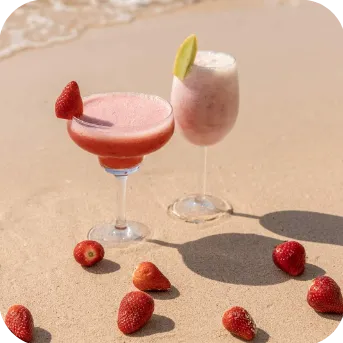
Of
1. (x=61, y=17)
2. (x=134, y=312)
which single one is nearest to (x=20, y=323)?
(x=134, y=312)

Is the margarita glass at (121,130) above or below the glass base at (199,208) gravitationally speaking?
above

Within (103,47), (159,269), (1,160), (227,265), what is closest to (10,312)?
(159,269)

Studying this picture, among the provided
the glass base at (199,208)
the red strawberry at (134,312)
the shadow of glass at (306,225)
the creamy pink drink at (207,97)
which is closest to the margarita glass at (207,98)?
the creamy pink drink at (207,97)

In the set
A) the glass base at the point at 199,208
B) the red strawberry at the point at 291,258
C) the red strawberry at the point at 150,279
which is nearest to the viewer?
the red strawberry at the point at 150,279

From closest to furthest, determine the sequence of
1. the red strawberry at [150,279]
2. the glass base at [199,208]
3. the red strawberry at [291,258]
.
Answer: the red strawberry at [150,279], the red strawberry at [291,258], the glass base at [199,208]

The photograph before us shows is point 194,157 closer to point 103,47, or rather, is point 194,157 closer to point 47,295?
point 47,295

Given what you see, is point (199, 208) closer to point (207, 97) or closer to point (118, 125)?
point (207, 97)

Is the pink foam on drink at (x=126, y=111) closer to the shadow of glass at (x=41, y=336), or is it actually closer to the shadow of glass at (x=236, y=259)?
the shadow of glass at (x=236, y=259)
